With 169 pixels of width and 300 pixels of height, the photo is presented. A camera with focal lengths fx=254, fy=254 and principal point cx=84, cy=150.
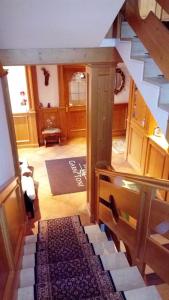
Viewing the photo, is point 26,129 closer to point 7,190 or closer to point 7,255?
point 7,190

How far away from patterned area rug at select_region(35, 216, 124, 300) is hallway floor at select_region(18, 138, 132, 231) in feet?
2.60

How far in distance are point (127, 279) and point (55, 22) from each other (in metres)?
2.62

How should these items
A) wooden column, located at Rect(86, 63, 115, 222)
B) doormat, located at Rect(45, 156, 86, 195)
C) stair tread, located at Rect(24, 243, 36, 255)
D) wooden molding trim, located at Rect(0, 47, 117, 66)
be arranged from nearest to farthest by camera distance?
wooden molding trim, located at Rect(0, 47, 117, 66) < stair tread, located at Rect(24, 243, 36, 255) < wooden column, located at Rect(86, 63, 115, 222) < doormat, located at Rect(45, 156, 86, 195)

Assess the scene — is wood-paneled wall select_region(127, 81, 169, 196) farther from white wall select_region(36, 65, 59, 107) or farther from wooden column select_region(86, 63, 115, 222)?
white wall select_region(36, 65, 59, 107)

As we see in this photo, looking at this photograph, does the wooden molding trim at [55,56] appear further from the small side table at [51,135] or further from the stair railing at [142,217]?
the small side table at [51,135]

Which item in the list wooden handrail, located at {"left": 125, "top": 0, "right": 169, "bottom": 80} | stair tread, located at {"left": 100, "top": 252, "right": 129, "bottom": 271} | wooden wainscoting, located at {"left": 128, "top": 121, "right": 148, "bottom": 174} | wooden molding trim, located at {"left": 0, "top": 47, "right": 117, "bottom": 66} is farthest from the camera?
wooden wainscoting, located at {"left": 128, "top": 121, "right": 148, "bottom": 174}

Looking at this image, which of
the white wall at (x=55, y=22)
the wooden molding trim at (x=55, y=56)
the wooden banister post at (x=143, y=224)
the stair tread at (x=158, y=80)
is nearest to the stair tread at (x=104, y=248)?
the wooden banister post at (x=143, y=224)

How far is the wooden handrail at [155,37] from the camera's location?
1983 millimetres

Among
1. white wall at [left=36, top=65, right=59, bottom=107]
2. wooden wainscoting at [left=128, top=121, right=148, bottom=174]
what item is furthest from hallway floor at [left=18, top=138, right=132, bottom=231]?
white wall at [left=36, top=65, right=59, bottom=107]

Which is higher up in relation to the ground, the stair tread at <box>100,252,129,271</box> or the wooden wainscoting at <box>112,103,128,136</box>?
the wooden wainscoting at <box>112,103,128,136</box>

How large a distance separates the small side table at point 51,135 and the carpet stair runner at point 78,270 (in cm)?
389

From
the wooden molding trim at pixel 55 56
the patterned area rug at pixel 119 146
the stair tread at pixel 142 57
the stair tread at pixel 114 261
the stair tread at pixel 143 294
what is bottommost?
the patterned area rug at pixel 119 146

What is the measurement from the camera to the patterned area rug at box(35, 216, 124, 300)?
7.57 ft

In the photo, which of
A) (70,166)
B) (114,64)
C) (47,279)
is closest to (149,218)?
(47,279)
